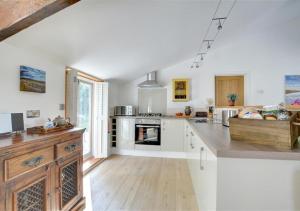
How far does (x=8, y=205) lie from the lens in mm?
1141

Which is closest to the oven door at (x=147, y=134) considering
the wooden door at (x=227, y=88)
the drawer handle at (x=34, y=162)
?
the wooden door at (x=227, y=88)

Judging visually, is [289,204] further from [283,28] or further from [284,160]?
[283,28]

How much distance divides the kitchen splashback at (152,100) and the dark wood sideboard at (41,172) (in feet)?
9.69

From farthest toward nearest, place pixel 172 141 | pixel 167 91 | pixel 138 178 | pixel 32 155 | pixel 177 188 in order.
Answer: pixel 167 91 < pixel 172 141 < pixel 138 178 < pixel 177 188 < pixel 32 155

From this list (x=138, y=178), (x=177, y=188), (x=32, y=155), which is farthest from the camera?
(x=138, y=178)

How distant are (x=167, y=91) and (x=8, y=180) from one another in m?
4.04

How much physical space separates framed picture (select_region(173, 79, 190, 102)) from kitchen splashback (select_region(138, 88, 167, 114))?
1.04 feet

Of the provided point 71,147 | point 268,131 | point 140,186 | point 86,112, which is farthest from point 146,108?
point 268,131

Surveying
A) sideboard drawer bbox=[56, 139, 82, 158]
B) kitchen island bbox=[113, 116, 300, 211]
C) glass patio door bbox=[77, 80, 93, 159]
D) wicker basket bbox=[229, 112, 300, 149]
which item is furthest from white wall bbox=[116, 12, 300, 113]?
kitchen island bbox=[113, 116, 300, 211]

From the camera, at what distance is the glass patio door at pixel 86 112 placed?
361 centimetres

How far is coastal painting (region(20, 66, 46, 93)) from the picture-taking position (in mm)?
1794

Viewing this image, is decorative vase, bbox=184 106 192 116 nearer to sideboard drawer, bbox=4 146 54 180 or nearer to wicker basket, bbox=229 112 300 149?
wicker basket, bbox=229 112 300 149

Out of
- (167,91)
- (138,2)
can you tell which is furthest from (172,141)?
(138,2)

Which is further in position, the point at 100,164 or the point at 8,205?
the point at 100,164
